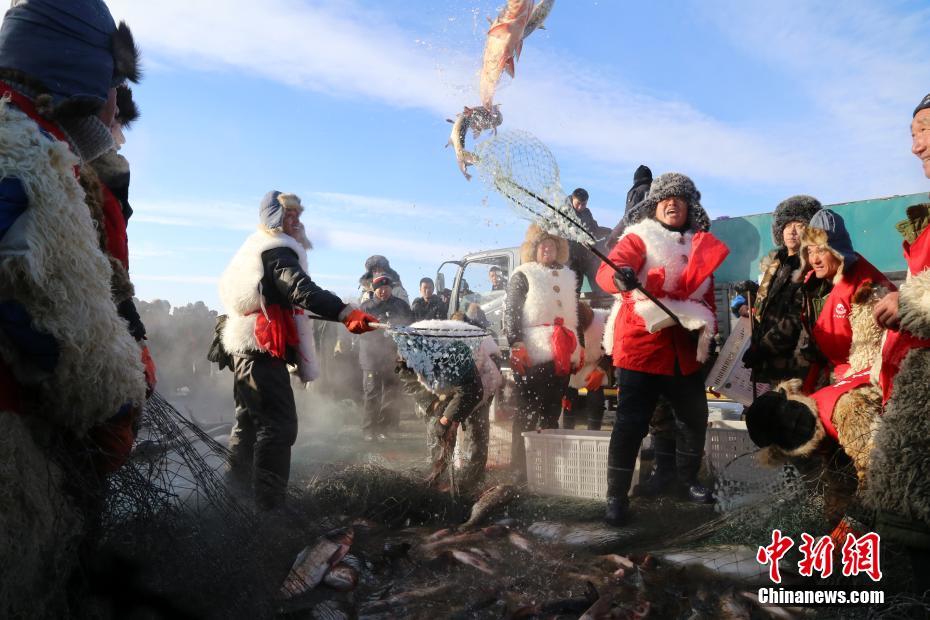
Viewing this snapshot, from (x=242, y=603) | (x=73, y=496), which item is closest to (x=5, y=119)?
(x=73, y=496)

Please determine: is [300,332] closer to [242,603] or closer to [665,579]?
[242,603]

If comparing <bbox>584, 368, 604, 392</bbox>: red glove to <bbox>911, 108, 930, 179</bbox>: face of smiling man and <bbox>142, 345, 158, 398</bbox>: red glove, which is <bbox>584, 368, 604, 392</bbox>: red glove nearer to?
<bbox>911, 108, 930, 179</bbox>: face of smiling man

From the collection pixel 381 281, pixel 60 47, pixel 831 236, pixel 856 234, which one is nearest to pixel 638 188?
pixel 831 236

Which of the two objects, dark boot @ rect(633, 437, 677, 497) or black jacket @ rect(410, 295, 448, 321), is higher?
black jacket @ rect(410, 295, 448, 321)

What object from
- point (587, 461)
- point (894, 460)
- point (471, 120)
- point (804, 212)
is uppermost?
point (471, 120)

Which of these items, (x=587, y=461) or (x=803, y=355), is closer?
(x=803, y=355)

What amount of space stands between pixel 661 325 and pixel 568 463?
1459 millimetres

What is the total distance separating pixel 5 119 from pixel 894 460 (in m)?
3.22

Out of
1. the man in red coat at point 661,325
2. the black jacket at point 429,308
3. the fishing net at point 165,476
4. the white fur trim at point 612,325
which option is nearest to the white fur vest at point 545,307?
the white fur trim at point 612,325

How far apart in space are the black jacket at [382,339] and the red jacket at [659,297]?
5.00 metres

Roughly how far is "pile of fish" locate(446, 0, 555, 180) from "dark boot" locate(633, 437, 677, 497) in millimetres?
2659

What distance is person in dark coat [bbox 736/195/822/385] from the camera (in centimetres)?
441

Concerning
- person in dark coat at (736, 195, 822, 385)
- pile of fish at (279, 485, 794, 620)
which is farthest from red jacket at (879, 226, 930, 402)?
person in dark coat at (736, 195, 822, 385)

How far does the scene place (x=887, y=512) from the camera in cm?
258
